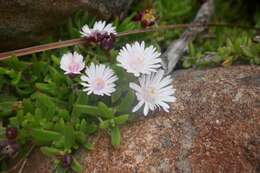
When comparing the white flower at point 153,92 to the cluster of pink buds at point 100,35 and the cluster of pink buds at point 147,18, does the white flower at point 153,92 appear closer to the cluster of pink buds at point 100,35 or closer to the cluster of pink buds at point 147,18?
the cluster of pink buds at point 100,35

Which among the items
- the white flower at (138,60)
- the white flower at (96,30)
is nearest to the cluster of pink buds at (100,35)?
the white flower at (96,30)

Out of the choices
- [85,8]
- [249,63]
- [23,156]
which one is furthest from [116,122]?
[249,63]

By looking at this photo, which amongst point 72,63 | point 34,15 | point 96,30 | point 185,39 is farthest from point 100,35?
point 185,39

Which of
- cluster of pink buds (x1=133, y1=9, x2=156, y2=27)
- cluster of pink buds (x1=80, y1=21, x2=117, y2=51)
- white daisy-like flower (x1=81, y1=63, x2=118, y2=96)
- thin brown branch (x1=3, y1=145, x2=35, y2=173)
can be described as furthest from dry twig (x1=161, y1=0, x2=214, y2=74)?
thin brown branch (x1=3, y1=145, x2=35, y2=173)

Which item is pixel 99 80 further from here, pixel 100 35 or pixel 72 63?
pixel 100 35

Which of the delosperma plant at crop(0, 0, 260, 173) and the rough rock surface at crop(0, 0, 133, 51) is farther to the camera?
the rough rock surface at crop(0, 0, 133, 51)

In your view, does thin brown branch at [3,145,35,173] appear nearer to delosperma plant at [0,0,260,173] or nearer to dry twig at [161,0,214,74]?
delosperma plant at [0,0,260,173]
